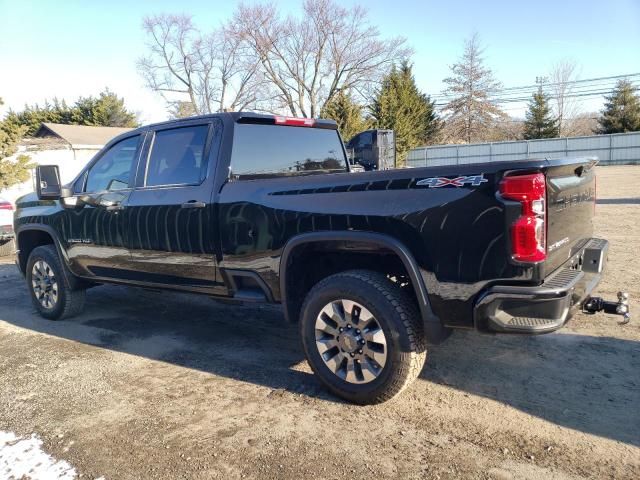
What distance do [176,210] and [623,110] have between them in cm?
4851

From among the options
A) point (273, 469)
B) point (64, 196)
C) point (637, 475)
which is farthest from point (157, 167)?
point (637, 475)

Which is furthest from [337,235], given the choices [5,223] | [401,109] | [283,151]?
[401,109]

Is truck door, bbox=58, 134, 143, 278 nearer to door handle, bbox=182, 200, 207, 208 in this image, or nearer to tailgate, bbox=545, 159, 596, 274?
door handle, bbox=182, 200, 207, 208

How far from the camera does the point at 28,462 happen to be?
9.57ft

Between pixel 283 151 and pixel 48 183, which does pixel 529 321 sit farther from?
pixel 48 183

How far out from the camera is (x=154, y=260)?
4.47 meters

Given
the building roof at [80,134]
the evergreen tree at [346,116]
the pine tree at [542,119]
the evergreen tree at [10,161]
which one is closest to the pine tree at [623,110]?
the pine tree at [542,119]

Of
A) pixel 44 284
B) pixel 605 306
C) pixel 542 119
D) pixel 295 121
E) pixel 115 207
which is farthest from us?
pixel 542 119

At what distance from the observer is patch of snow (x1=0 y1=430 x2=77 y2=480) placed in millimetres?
2789

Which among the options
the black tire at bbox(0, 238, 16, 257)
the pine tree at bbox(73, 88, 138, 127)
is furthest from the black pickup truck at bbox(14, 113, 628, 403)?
the pine tree at bbox(73, 88, 138, 127)

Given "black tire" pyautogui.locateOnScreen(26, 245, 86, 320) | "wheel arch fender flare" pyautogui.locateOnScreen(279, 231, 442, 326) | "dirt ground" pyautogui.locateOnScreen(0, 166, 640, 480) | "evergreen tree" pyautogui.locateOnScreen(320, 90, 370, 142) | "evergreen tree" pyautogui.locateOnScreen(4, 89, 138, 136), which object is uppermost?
"evergreen tree" pyautogui.locateOnScreen(4, 89, 138, 136)

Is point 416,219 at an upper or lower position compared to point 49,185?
lower

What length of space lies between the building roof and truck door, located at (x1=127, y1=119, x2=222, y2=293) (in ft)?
83.0

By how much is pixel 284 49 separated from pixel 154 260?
35598 mm
